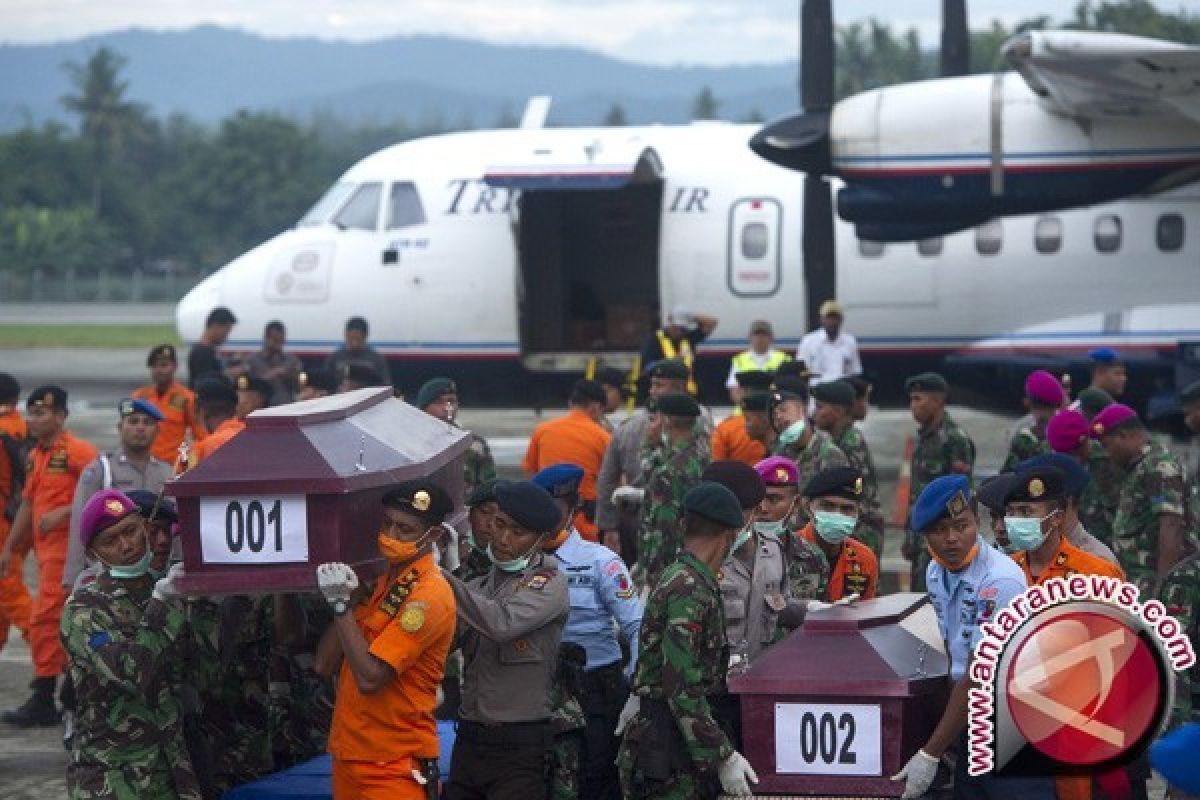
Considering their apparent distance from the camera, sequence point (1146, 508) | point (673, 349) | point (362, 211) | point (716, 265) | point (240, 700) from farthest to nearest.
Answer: point (362, 211) → point (716, 265) → point (673, 349) → point (1146, 508) → point (240, 700)

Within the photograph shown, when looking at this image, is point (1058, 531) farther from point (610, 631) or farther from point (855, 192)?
point (855, 192)

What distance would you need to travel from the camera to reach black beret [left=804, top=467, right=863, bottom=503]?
311 inches

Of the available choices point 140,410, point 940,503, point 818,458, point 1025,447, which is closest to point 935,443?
point 1025,447

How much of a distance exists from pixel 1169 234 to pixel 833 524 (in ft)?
34.8

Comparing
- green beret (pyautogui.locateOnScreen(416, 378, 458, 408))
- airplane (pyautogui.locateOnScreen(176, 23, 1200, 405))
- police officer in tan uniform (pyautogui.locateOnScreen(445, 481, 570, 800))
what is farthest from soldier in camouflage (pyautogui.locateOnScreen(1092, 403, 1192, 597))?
airplane (pyautogui.locateOnScreen(176, 23, 1200, 405))

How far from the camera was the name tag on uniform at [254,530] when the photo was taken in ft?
19.0

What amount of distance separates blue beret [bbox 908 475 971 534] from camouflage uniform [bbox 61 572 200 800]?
253 cm

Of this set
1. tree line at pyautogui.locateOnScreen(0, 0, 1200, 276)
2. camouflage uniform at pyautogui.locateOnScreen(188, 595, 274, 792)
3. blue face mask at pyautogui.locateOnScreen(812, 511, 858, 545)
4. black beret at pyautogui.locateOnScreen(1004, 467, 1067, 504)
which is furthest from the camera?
tree line at pyautogui.locateOnScreen(0, 0, 1200, 276)

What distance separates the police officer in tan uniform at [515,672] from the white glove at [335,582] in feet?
2.74

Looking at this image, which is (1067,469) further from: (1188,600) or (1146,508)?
(1146,508)

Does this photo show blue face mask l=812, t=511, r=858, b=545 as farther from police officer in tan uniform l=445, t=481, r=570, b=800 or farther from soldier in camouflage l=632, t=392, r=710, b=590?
soldier in camouflage l=632, t=392, r=710, b=590

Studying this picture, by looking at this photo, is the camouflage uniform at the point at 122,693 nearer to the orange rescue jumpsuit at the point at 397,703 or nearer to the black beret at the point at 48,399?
the orange rescue jumpsuit at the point at 397,703

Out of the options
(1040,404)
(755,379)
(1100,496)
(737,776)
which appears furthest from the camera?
(755,379)

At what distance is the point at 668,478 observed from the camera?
10195 mm
